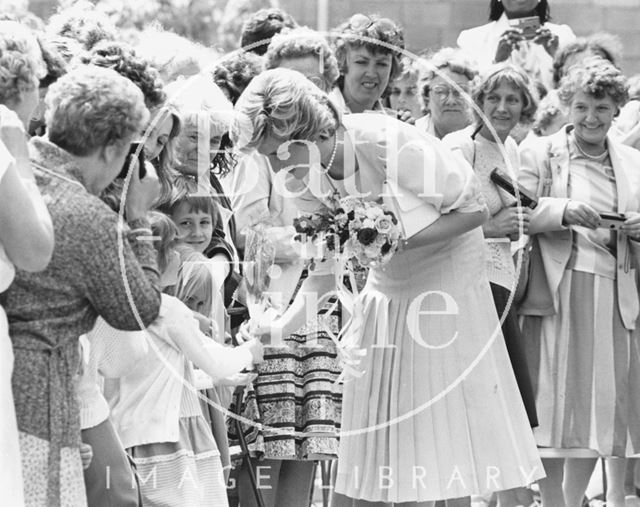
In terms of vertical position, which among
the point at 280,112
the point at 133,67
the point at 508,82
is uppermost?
the point at 508,82

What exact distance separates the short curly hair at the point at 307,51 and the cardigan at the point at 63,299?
2824 mm

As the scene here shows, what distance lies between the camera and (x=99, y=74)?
440 centimetres

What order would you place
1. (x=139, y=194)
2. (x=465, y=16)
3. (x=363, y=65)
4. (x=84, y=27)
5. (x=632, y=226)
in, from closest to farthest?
(x=139, y=194)
(x=84, y=27)
(x=632, y=226)
(x=363, y=65)
(x=465, y=16)

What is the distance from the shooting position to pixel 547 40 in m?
8.95

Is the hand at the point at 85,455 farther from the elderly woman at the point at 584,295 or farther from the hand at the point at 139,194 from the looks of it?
the elderly woman at the point at 584,295

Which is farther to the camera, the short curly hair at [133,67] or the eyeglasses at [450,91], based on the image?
the eyeglasses at [450,91]

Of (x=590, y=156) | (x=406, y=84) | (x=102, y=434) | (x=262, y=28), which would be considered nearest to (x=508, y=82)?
(x=590, y=156)

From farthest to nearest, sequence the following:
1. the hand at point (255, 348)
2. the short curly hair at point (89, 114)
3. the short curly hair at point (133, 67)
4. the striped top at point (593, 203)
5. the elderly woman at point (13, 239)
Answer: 1. the striped top at point (593, 203)
2. the hand at point (255, 348)
3. the short curly hair at point (133, 67)
4. the short curly hair at point (89, 114)
5. the elderly woman at point (13, 239)

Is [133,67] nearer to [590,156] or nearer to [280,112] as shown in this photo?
[280,112]

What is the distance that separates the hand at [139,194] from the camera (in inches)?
186

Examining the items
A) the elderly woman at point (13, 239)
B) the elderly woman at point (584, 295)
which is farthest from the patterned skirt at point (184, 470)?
the elderly woman at point (584, 295)

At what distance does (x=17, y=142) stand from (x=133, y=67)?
157 centimetres

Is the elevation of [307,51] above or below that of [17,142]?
above

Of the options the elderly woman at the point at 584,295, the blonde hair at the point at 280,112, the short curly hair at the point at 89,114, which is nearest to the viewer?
the short curly hair at the point at 89,114
